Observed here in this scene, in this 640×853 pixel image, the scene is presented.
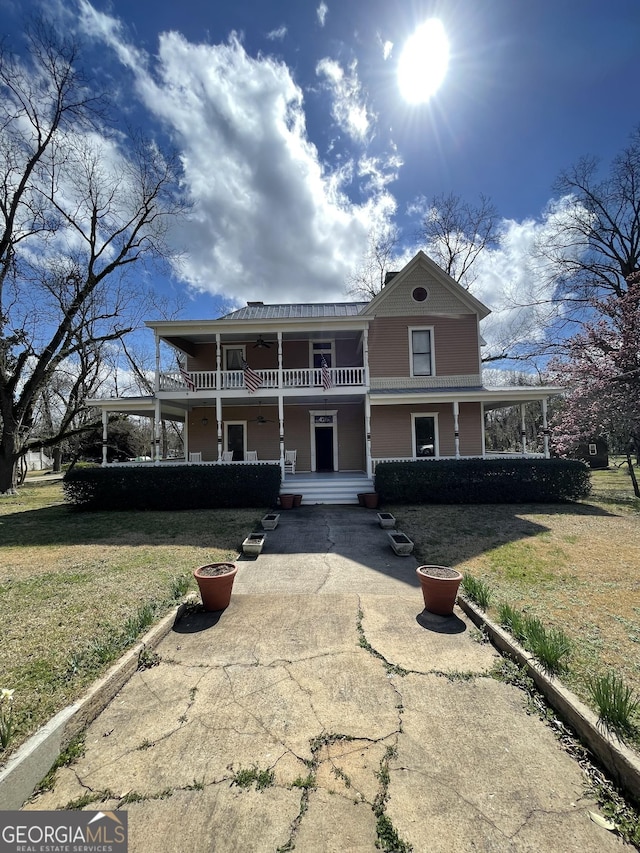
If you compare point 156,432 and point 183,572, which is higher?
point 156,432

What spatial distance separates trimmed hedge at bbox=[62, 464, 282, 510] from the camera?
11750 mm

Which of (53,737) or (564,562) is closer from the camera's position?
(53,737)

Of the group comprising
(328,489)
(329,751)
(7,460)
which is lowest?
(329,751)

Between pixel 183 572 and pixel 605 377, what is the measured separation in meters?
16.0

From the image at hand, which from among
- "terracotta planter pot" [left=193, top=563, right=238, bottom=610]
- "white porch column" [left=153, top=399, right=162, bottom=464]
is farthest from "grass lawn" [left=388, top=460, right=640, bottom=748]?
"white porch column" [left=153, top=399, right=162, bottom=464]

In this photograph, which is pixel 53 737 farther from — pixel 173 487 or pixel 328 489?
pixel 328 489

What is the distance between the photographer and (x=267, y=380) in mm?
14578

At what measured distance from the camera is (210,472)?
11820 mm

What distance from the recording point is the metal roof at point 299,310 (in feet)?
57.2

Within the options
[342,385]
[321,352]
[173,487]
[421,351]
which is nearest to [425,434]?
[421,351]

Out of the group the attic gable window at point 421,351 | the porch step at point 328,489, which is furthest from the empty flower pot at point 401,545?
Result: the attic gable window at point 421,351

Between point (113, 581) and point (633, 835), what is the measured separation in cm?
628

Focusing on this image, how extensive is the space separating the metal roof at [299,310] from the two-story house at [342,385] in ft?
0.44

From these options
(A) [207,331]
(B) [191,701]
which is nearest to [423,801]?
(B) [191,701]
